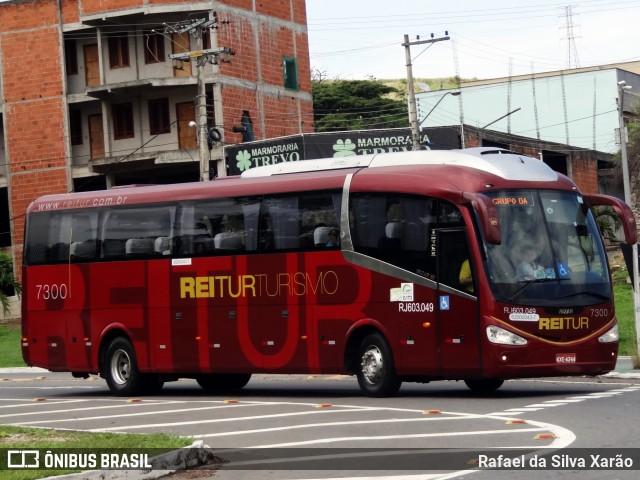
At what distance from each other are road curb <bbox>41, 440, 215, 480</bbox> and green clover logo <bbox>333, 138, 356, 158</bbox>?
126 feet

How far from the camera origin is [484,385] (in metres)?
21.4

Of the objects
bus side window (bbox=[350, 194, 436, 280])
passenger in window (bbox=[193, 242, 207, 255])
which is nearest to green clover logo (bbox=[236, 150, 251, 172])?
passenger in window (bbox=[193, 242, 207, 255])

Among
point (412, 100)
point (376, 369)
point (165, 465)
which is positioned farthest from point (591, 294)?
point (412, 100)

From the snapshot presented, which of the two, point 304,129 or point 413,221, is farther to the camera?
point 304,129

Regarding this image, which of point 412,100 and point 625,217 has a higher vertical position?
point 412,100

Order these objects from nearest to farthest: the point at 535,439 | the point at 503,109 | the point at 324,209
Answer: the point at 535,439 < the point at 324,209 < the point at 503,109

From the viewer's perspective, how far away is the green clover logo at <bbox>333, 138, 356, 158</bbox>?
5169cm

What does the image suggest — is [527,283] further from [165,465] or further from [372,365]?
[165,465]

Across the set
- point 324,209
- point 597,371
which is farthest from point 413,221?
point 597,371

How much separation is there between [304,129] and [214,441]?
4674 centimetres

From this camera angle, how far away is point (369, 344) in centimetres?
2094

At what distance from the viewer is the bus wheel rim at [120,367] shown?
2488cm

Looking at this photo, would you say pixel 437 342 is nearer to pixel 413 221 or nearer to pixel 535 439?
pixel 413 221

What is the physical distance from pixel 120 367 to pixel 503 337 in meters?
8.72
